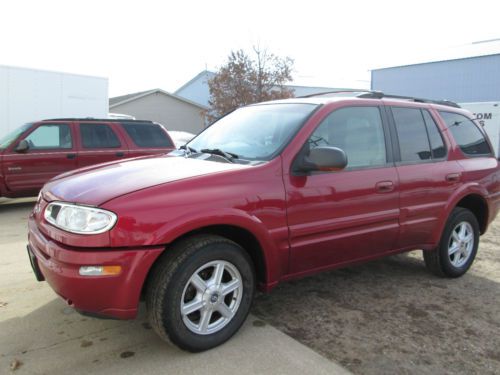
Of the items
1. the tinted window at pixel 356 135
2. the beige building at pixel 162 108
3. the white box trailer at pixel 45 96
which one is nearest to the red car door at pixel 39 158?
the white box trailer at pixel 45 96

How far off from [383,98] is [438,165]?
33.0 inches

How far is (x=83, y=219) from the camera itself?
273 cm

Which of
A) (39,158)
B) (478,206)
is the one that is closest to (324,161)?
(478,206)

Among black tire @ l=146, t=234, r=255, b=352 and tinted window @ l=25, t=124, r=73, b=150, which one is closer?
black tire @ l=146, t=234, r=255, b=352

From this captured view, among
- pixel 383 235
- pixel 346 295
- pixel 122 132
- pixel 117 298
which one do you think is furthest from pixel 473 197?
pixel 122 132

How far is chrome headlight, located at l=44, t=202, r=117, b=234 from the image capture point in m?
2.67

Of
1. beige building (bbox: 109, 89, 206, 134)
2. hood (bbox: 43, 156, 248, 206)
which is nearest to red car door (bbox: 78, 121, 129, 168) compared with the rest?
hood (bbox: 43, 156, 248, 206)

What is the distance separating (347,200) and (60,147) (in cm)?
674

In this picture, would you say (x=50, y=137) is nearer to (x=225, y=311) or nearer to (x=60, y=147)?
(x=60, y=147)

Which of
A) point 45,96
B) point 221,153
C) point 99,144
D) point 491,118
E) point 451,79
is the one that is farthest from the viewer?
point 451,79

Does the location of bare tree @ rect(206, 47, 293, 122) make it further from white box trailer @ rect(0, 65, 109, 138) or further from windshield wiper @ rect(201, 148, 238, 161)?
windshield wiper @ rect(201, 148, 238, 161)

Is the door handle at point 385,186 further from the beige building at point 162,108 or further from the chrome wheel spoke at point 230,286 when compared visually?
the beige building at point 162,108

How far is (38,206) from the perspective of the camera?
3363mm

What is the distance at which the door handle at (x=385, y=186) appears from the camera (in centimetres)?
382
